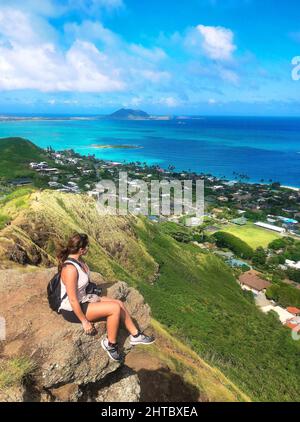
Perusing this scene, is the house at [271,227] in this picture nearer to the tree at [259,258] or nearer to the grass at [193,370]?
the tree at [259,258]

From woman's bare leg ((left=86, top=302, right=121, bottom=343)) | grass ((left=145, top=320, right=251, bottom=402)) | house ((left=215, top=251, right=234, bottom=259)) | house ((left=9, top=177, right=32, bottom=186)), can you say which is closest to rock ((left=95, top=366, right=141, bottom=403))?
woman's bare leg ((left=86, top=302, right=121, bottom=343))

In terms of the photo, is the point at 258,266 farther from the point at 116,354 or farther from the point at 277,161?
the point at 277,161

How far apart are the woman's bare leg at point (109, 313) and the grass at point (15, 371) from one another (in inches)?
52.4

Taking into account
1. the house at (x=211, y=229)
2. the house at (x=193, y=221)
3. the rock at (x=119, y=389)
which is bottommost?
the house at (x=211, y=229)

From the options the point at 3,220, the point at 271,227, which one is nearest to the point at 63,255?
the point at 3,220

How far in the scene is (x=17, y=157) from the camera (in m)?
121

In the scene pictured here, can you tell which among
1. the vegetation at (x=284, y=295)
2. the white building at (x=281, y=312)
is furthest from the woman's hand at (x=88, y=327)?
the vegetation at (x=284, y=295)

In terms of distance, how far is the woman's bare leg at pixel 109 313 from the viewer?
684 cm

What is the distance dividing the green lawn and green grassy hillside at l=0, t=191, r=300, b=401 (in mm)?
21863

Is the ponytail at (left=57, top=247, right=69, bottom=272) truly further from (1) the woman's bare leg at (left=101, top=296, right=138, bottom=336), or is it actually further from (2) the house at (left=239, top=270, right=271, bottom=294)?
(2) the house at (left=239, top=270, right=271, bottom=294)

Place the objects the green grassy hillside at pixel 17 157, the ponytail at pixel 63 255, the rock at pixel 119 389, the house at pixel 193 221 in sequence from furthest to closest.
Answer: the green grassy hillside at pixel 17 157
the house at pixel 193 221
the rock at pixel 119 389
the ponytail at pixel 63 255

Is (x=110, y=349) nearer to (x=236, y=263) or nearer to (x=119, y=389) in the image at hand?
(x=119, y=389)

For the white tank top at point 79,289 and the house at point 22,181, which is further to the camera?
the house at point 22,181
